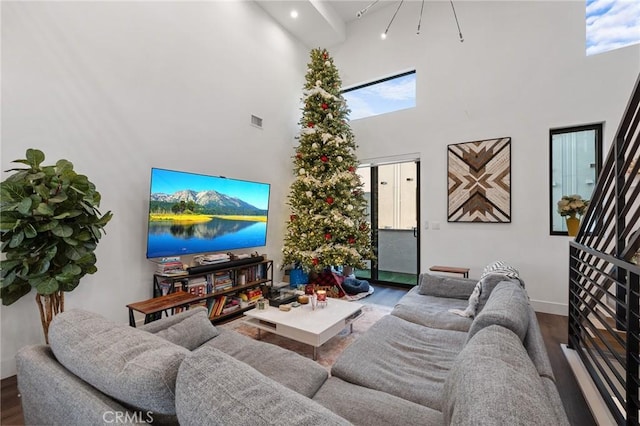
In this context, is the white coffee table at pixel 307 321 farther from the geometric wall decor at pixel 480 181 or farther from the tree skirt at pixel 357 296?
the geometric wall decor at pixel 480 181

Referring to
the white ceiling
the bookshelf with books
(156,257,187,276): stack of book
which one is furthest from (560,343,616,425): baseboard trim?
the white ceiling

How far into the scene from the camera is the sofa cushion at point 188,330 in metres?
1.76

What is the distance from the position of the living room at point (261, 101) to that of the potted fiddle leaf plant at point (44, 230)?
1.65ft

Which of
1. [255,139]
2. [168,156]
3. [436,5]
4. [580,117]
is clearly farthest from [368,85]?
[168,156]

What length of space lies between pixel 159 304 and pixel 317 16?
191 inches

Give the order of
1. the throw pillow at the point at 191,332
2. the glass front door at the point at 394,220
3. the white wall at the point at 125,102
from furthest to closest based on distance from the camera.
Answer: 1. the glass front door at the point at 394,220
2. the white wall at the point at 125,102
3. the throw pillow at the point at 191,332

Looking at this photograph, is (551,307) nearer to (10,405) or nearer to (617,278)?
Result: (617,278)

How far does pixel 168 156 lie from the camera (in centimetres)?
324

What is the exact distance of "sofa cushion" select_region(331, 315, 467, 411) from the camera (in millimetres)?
1438

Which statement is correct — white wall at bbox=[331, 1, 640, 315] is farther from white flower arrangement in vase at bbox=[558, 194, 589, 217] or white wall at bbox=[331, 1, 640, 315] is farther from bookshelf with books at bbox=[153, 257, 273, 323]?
bookshelf with books at bbox=[153, 257, 273, 323]

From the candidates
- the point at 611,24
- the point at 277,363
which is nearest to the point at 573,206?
the point at 611,24

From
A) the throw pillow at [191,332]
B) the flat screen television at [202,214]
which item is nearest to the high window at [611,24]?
the flat screen television at [202,214]

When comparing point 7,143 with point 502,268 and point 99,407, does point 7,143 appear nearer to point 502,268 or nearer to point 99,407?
point 99,407

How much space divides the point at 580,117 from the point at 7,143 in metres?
5.90
